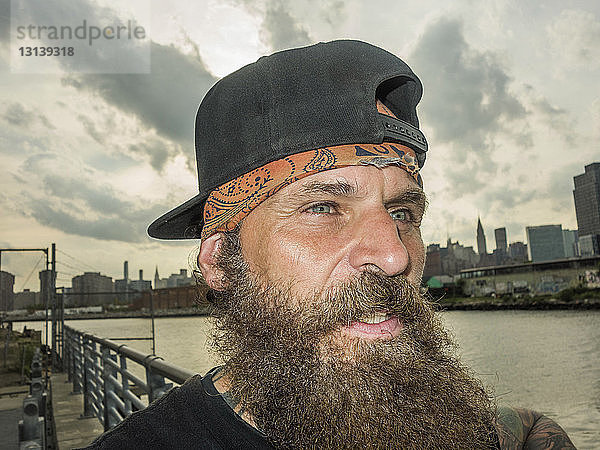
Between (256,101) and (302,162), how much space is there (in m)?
0.19

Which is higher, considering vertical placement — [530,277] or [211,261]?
[211,261]

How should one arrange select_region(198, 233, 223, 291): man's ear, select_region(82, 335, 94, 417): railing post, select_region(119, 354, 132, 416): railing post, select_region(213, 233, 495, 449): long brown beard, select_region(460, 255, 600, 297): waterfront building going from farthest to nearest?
select_region(460, 255, 600, 297): waterfront building, select_region(82, 335, 94, 417): railing post, select_region(119, 354, 132, 416): railing post, select_region(198, 233, 223, 291): man's ear, select_region(213, 233, 495, 449): long brown beard

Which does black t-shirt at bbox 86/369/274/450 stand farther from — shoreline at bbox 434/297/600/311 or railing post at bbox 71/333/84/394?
shoreline at bbox 434/297/600/311

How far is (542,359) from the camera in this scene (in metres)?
41.6

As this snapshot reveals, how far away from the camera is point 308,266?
119 cm

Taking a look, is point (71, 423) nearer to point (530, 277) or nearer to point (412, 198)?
point (412, 198)

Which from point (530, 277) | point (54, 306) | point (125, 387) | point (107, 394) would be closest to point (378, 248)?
point (125, 387)

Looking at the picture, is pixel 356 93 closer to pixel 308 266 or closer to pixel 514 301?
pixel 308 266

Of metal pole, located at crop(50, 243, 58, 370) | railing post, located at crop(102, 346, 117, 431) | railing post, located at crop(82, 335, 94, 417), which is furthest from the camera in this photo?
metal pole, located at crop(50, 243, 58, 370)

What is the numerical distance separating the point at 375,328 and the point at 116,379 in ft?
12.0

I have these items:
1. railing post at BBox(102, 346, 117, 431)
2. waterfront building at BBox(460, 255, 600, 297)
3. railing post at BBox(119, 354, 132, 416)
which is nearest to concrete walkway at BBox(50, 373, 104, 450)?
railing post at BBox(102, 346, 117, 431)

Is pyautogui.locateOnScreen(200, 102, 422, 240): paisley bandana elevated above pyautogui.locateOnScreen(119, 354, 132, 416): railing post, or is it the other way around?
pyautogui.locateOnScreen(200, 102, 422, 240): paisley bandana

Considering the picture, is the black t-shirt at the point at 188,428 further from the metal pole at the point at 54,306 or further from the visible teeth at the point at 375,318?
the metal pole at the point at 54,306

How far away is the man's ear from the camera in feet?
4.77
